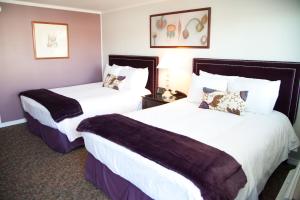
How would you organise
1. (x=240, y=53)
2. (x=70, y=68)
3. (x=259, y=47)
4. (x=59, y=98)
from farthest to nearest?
(x=70, y=68), (x=59, y=98), (x=240, y=53), (x=259, y=47)

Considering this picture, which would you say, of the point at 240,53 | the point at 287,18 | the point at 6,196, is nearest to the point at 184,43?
the point at 240,53

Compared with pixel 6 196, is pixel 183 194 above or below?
above

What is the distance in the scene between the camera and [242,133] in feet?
6.54

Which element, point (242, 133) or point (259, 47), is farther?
point (259, 47)

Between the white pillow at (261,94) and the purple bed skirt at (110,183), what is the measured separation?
1.63 m

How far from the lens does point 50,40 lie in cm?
428

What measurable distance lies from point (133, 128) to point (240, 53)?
1.85 metres

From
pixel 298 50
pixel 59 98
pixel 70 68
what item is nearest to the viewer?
pixel 298 50

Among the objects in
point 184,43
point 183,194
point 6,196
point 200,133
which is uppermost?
point 184,43

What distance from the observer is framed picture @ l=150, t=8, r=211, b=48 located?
128 inches

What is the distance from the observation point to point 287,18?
8.20ft

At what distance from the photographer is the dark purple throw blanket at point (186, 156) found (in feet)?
4.50

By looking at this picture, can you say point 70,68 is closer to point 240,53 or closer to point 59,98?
point 59,98

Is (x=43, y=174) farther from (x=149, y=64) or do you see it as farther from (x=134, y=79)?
(x=149, y=64)
